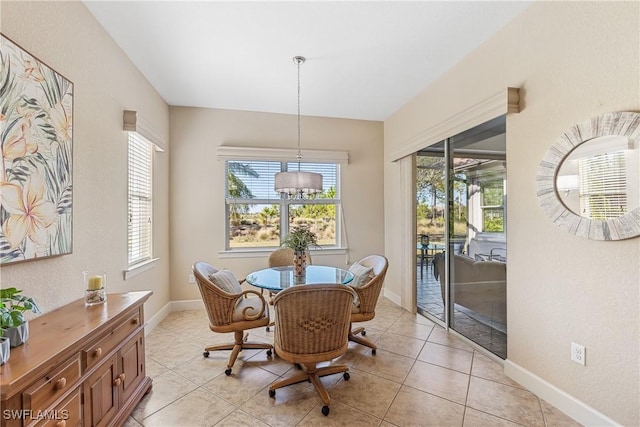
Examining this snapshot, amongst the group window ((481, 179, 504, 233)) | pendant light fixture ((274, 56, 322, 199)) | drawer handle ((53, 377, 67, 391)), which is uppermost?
pendant light fixture ((274, 56, 322, 199))

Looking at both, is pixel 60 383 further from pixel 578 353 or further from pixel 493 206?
pixel 493 206

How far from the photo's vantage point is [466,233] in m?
3.11

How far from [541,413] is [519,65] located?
2496 millimetres

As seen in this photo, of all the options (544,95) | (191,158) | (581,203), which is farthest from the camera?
(191,158)

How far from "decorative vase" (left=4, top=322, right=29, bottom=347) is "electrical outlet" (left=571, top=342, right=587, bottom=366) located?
9.93 ft

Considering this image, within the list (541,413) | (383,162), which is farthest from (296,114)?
(541,413)

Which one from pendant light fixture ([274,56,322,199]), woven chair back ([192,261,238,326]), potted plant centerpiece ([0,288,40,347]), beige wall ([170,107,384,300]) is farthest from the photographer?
Result: beige wall ([170,107,384,300])

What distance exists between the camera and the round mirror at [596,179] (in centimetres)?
161

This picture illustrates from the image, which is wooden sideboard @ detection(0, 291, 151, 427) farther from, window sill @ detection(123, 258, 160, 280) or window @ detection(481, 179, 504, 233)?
window @ detection(481, 179, 504, 233)

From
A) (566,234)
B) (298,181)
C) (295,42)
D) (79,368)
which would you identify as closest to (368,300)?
(298,181)

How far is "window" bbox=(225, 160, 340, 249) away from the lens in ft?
14.3

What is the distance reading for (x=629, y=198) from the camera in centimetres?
163

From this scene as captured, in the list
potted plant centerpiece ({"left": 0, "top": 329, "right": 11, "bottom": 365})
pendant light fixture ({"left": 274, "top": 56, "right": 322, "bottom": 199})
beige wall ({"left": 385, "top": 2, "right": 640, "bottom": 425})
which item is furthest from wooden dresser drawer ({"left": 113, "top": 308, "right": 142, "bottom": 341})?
beige wall ({"left": 385, "top": 2, "right": 640, "bottom": 425})

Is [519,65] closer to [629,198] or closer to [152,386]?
[629,198]
